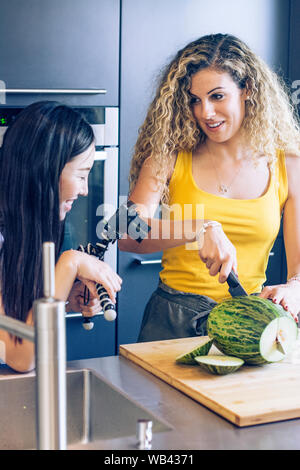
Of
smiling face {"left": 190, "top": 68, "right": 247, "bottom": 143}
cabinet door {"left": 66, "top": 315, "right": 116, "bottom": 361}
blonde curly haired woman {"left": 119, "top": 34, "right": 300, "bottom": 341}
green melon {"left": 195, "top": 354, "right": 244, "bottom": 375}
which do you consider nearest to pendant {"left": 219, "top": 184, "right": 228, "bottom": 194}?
blonde curly haired woman {"left": 119, "top": 34, "right": 300, "bottom": 341}

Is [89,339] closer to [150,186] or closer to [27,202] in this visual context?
[150,186]

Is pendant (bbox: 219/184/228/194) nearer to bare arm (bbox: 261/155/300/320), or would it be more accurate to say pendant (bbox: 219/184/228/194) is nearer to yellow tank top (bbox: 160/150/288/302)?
yellow tank top (bbox: 160/150/288/302)

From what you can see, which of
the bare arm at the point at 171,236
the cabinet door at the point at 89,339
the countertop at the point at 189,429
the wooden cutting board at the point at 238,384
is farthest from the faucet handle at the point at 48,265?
the cabinet door at the point at 89,339

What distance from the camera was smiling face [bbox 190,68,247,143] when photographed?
69.2 inches

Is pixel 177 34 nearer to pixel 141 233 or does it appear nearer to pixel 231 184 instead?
pixel 231 184

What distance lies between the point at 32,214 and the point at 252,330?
530mm

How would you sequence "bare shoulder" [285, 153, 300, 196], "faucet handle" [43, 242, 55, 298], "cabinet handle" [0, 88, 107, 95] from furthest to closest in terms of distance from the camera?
"cabinet handle" [0, 88, 107, 95]
"bare shoulder" [285, 153, 300, 196]
"faucet handle" [43, 242, 55, 298]

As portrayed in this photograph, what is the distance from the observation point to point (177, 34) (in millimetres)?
2693

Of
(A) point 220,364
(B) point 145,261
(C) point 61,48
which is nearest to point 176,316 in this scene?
(A) point 220,364

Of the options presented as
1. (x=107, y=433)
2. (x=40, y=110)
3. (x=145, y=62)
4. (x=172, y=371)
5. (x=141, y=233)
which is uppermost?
(x=145, y=62)

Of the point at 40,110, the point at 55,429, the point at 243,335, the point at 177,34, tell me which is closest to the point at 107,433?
the point at 243,335

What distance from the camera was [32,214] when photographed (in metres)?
1.40

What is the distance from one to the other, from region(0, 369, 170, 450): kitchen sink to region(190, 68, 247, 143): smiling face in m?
0.79

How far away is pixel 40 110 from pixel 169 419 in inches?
29.0
